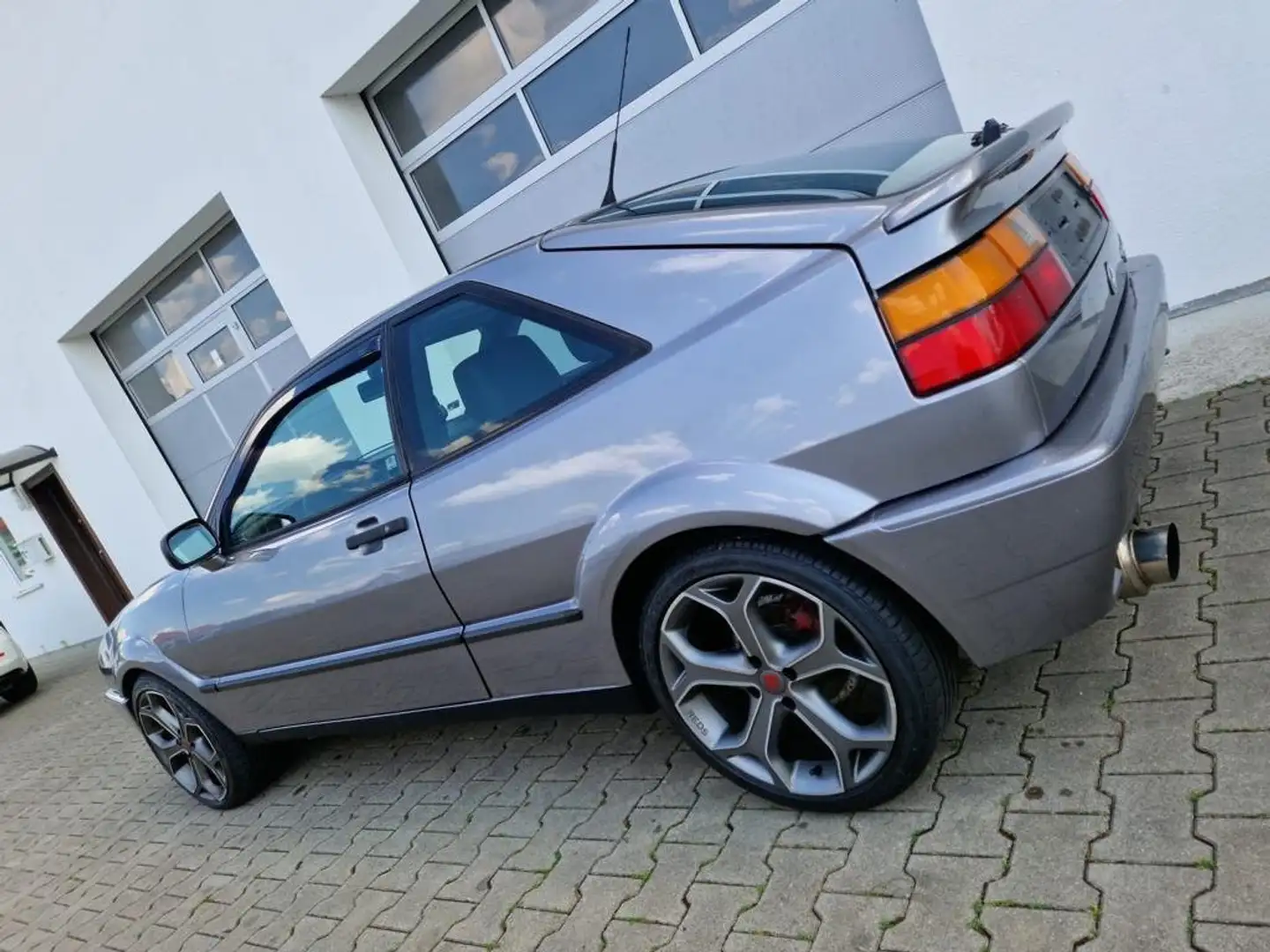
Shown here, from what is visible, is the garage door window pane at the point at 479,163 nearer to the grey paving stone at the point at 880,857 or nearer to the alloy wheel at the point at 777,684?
the alloy wheel at the point at 777,684

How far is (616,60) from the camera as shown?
501cm

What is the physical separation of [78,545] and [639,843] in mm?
11705

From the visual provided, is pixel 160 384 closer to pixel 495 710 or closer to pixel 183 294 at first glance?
pixel 183 294

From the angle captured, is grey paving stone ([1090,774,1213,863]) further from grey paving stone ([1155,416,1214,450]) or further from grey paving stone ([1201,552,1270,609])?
grey paving stone ([1155,416,1214,450])

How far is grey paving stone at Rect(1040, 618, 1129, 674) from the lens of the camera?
225 centimetres

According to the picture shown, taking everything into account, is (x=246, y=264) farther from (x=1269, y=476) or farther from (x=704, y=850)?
(x=1269, y=476)

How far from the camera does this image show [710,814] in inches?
92.6

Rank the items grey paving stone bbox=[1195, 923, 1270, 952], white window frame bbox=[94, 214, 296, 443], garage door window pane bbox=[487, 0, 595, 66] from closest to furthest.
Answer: grey paving stone bbox=[1195, 923, 1270, 952]
garage door window pane bbox=[487, 0, 595, 66]
white window frame bbox=[94, 214, 296, 443]

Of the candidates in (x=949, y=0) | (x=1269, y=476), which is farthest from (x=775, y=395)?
(x=949, y=0)

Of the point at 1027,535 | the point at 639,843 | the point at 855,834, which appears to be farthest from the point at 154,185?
the point at 1027,535

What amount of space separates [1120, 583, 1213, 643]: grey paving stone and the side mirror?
3.07 metres

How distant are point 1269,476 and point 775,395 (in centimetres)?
192

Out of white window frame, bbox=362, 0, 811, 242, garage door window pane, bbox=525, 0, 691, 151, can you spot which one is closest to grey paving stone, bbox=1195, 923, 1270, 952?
white window frame, bbox=362, 0, 811, 242

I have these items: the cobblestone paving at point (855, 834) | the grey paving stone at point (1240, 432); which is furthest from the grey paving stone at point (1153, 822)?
the grey paving stone at point (1240, 432)
